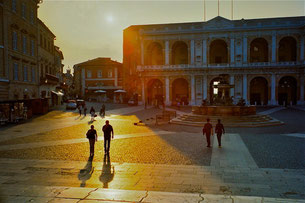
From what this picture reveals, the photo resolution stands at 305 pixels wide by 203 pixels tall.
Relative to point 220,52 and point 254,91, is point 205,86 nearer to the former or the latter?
point 220,52

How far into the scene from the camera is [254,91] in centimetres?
4681

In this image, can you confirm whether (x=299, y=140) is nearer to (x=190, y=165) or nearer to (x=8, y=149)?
(x=190, y=165)

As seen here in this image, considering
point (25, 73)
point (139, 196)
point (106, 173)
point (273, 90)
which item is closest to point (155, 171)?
point (106, 173)

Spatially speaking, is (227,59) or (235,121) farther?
(227,59)

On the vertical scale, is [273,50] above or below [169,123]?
above

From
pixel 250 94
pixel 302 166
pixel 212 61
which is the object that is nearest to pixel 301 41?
pixel 250 94

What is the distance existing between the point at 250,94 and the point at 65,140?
4167cm

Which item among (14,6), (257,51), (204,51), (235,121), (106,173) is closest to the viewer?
(106,173)

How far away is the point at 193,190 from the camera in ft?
20.7

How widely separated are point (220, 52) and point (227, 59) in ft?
7.27

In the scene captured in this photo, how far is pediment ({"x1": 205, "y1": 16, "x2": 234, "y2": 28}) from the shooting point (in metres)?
44.1

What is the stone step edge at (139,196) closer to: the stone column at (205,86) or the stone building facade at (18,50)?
the stone building facade at (18,50)

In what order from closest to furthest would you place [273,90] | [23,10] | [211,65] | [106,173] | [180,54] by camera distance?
[106,173]
[23,10]
[273,90]
[211,65]
[180,54]

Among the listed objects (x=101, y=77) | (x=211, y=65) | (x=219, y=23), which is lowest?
(x=101, y=77)
